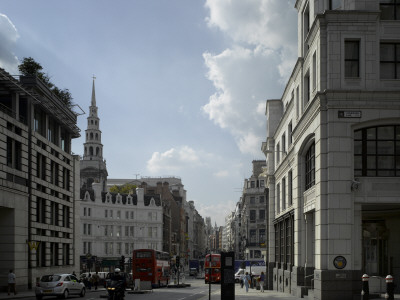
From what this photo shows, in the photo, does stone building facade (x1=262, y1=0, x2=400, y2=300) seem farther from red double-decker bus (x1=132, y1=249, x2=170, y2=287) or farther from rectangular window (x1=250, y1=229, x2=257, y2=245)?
rectangular window (x1=250, y1=229, x2=257, y2=245)

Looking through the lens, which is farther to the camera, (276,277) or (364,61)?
(276,277)

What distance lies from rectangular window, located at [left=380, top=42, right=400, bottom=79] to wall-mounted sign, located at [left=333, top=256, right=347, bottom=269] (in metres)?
8.89

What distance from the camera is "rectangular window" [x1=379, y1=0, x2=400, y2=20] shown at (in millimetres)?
27859

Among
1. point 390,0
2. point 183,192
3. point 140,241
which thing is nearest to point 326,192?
point 390,0

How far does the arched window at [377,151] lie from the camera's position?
27.3m

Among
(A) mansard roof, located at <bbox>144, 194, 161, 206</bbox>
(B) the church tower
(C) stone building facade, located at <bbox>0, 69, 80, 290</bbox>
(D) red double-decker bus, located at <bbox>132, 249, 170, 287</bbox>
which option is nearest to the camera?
(C) stone building facade, located at <bbox>0, 69, 80, 290</bbox>

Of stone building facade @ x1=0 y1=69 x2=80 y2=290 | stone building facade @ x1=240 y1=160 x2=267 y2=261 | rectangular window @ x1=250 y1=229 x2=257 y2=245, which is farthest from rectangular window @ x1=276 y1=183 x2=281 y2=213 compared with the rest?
rectangular window @ x1=250 y1=229 x2=257 y2=245

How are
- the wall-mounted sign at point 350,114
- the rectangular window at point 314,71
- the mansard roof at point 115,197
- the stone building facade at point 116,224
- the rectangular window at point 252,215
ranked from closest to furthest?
the wall-mounted sign at point 350,114, the rectangular window at point 314,71, the stone building facade at point 116,224, the mansard roof at point 115,197, the rectangular window at point 252,215

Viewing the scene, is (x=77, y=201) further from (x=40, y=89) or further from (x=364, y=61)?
(x=364, y=61)

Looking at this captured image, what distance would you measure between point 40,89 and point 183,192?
13196 cm

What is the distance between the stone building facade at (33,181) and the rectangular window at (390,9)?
25695 mm

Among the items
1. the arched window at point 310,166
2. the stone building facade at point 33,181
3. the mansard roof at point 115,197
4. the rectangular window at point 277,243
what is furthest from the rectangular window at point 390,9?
the mansard roof at point 115,197

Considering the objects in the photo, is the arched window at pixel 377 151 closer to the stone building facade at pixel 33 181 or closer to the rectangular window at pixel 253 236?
the stone building facade at pixel 33 181

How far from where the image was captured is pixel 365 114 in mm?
→ 26922
